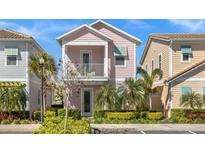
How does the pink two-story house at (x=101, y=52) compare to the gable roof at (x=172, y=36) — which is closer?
the gable roof at (x=172, y=36)

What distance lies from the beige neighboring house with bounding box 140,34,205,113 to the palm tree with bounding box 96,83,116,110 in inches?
91.8

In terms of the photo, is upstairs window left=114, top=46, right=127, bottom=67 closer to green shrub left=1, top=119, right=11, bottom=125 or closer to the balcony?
the balcony

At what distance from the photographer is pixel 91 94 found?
77.3 ft

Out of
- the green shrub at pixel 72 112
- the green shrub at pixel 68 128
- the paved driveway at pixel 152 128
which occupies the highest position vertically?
the green shrub at pixel 72 112

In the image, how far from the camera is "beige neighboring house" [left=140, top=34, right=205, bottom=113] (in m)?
25.2

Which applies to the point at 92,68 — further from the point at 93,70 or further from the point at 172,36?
the point at 172,36

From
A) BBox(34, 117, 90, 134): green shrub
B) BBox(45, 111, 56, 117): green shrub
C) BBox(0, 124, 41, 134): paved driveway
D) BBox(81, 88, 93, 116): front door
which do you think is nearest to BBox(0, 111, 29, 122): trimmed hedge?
BBox(0, 124, 41, 134): paved driveway

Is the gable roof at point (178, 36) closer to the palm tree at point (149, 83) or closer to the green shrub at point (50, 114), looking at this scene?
the palm tree at point (149, 83)

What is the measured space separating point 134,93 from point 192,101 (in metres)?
2.91

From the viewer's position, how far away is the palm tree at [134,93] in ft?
79.6

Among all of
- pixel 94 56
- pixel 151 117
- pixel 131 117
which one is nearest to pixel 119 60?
pixel 94 56

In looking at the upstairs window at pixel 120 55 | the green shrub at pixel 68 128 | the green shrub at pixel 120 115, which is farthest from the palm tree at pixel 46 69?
the green shrub at pixel 68 128

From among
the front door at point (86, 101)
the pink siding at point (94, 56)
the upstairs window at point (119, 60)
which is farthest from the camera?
the upstairs window at point (119, 60)
